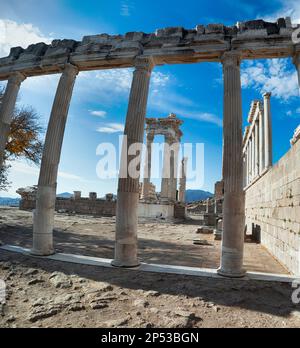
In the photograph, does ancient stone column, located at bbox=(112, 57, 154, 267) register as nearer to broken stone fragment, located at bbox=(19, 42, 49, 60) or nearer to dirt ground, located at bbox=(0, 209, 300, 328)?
dirt ground, located at bbox=(0, 209, 300, 328)

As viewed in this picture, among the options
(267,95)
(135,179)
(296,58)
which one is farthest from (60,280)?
(267,95)

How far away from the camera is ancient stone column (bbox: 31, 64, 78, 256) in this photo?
347 inches

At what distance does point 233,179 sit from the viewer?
7.48m

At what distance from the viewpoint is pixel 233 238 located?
7.28 metres

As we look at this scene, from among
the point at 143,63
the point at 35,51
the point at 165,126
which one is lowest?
the point at 143,63

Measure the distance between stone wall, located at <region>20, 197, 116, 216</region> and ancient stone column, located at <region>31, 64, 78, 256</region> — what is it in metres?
21.7

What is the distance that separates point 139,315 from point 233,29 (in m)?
8.89

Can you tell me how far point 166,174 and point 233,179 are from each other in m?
23.2

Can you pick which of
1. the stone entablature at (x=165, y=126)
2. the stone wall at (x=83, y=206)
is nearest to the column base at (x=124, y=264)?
the stone wall at (x=83, y=206)

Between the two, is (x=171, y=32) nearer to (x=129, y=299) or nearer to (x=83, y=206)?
(x=129, y=299)

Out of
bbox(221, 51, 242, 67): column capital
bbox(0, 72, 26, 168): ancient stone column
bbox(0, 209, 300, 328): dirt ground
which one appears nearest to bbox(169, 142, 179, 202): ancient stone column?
bbox(0, 72, 26, 168): ancient stone column
